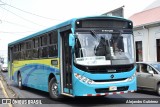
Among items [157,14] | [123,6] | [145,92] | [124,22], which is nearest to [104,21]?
[124,22]

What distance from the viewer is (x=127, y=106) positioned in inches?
462

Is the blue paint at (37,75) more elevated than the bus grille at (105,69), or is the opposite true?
the bus grille at (105,69)

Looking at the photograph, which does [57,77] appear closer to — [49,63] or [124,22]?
[49,63]

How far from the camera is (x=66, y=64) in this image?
496 inches

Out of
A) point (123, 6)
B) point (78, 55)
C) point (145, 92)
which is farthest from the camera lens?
point (123, 6)

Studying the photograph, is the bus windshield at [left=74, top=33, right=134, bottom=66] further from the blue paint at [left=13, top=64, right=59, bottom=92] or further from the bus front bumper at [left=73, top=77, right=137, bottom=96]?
the blue paint at [left=13, top=64, right=59, bottom=92]

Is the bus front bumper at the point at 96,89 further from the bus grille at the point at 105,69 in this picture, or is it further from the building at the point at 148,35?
the building at the point at 148,35

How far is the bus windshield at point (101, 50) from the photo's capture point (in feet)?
37.7

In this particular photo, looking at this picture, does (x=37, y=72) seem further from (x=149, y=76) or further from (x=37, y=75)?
(x=149, y=76)

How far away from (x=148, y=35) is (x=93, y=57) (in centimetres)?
1784

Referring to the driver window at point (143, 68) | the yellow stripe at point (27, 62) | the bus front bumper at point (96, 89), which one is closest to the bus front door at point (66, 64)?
the yellow stripe at point (27, 62)

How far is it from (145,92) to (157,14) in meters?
13.0

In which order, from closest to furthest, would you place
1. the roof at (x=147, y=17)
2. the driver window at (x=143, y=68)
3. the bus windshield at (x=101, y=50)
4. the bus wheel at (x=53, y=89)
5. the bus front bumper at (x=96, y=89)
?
the bus front bumper at (x=96, y=89), the bus windshield at (x=101, y=50), the bus wheel at (x=53, y=89), the driver window at (x=143, y=68), the roof at (x=147, y=17)

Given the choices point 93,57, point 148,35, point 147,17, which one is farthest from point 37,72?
point 147,17
